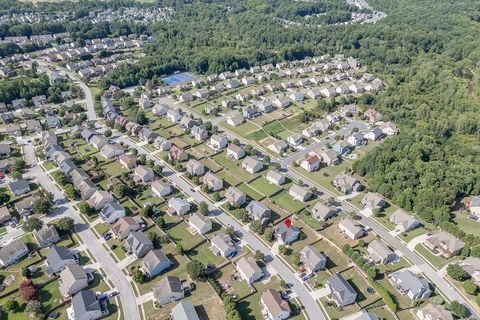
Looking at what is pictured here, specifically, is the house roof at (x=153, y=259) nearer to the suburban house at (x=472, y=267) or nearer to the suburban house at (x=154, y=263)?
the suburban house at (x=154, y=263)

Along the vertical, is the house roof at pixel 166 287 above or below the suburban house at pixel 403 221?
above

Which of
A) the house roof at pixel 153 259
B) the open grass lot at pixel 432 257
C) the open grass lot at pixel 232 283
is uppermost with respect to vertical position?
the house roof at pixel 153 259

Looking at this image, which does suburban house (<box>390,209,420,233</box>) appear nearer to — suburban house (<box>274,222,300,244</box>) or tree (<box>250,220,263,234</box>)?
suburban house (<box>274,222,300,244</box>)

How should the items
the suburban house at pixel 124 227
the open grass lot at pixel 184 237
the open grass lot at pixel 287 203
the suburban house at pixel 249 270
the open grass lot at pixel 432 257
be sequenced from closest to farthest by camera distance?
1. the suburban house at pixel 249 270
2. the open grass lot at pixel 432 257
3. the suburban house at pixel 124 227
4. the open grass lot at pixel 184 237
5. the open grass lot at pixel 287 203

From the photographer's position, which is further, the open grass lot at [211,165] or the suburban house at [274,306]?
the open grass lot at [211,165]

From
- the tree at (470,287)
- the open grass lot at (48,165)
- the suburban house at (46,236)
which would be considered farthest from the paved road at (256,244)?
the suburban house at (46,236)

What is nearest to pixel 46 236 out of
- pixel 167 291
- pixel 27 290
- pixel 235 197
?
pixel 27 290

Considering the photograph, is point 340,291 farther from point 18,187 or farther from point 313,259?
point 18,187
